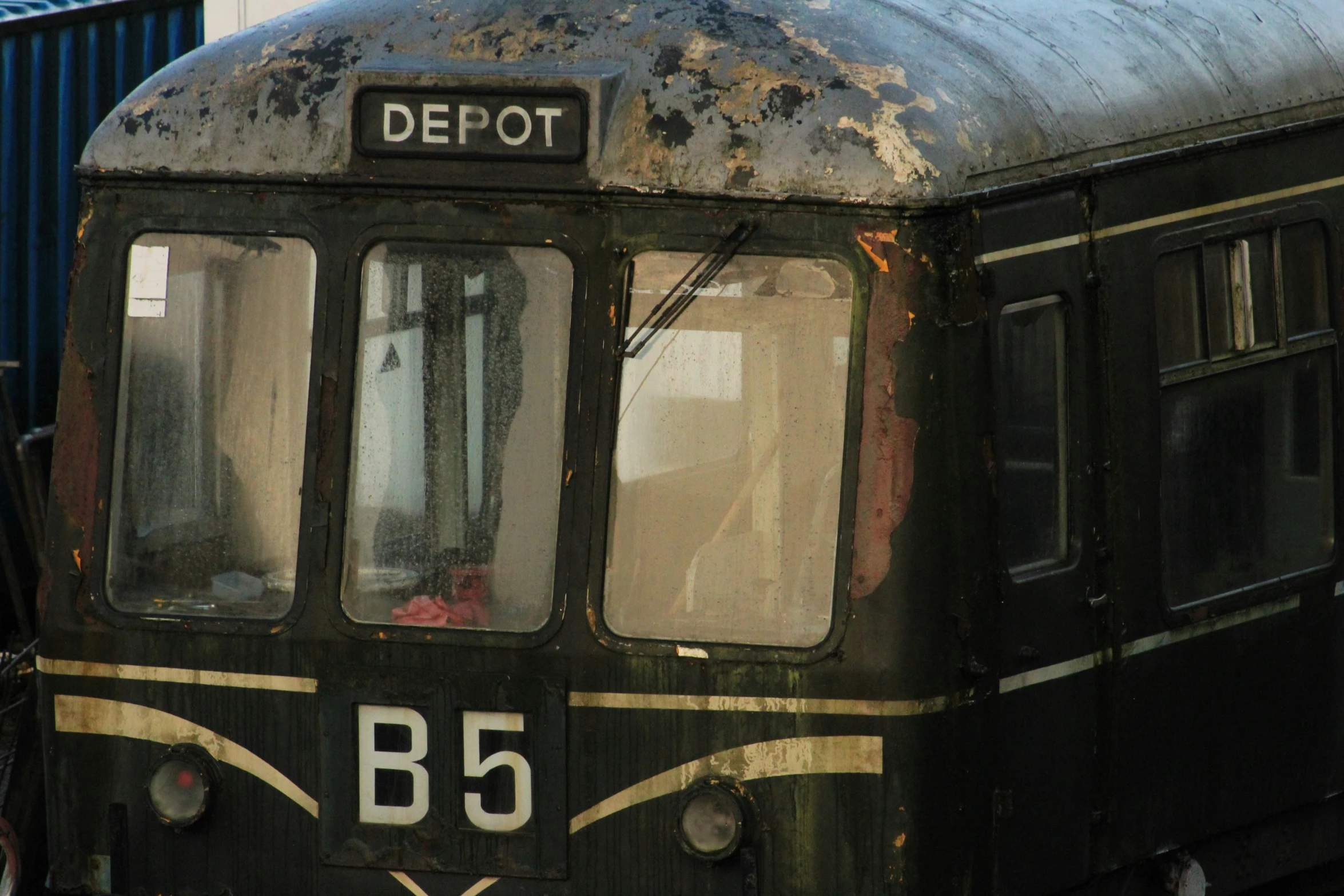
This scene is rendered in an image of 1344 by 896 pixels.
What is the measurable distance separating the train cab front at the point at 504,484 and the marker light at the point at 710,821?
0.01 metres

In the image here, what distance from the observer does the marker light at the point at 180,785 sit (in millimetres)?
5371

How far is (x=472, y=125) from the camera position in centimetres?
513

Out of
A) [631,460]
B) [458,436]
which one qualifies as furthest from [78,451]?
[631,460]

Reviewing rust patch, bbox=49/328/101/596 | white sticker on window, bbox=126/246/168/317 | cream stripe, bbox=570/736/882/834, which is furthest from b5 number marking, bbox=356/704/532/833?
white sticker on window, bbox=126/246/168/317

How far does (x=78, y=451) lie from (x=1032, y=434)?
2.23m

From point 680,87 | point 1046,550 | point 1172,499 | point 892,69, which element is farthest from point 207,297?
point 1172,499

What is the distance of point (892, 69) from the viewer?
505 cm

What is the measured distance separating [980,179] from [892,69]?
1.02 ft

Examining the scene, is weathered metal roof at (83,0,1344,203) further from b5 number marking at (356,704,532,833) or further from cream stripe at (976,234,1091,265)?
b5 number marking at (356,704,532,833)

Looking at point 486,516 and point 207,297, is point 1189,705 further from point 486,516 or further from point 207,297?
point 207,297

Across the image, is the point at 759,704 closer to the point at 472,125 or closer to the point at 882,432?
the point at 882,432

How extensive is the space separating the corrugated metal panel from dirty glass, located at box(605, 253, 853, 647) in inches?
196

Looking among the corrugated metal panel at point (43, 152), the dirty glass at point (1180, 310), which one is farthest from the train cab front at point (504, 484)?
the corrugated metal panel at point (43, 152)

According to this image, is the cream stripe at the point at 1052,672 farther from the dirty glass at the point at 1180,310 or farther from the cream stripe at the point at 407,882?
the cream stripe at the point at 407,882
